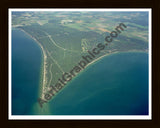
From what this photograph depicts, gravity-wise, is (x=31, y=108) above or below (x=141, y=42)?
below

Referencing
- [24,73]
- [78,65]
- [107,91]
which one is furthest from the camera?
[78,65]

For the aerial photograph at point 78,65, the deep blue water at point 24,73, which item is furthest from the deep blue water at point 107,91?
the deep blue water at point 24,73

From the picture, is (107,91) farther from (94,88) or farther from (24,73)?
(24,73)

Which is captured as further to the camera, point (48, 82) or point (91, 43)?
point (91, 43)

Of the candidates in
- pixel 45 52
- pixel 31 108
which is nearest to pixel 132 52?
pixel 45 52

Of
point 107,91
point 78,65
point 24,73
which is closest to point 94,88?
point 107,91

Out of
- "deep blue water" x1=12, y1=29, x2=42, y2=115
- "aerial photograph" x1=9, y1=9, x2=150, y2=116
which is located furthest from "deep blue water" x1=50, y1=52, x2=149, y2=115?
"deep blue water" x1=12, y1=29, x2=42, y2=115

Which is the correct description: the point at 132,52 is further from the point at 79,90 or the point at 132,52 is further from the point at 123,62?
the point at 79,90
